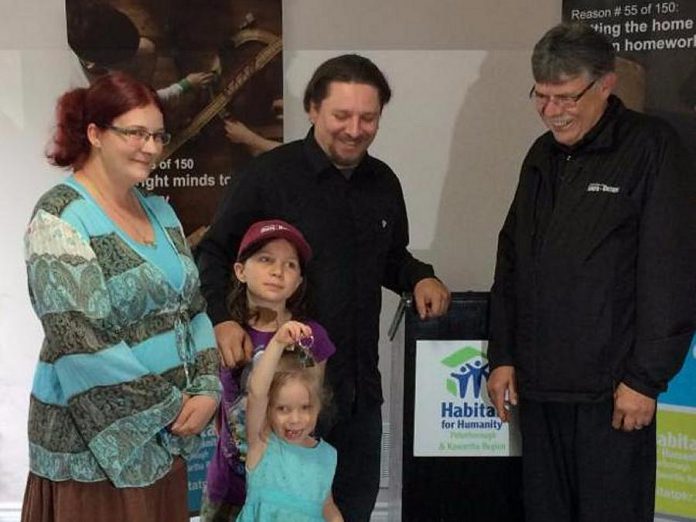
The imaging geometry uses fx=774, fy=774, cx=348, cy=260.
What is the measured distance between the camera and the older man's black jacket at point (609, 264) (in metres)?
1.76

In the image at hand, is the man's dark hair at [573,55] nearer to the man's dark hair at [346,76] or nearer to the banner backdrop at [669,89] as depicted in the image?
the man's dark hair at [346,76]

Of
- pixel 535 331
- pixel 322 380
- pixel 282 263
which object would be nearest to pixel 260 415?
pixel 322 380

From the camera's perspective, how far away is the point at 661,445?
270cm

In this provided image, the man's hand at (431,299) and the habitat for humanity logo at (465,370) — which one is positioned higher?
the man's hand at (431,299)

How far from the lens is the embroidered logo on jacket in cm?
180

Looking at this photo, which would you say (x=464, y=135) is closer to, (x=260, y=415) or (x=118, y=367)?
(x=260, y=415)

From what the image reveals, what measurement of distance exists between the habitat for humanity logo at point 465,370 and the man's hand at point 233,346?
58cm

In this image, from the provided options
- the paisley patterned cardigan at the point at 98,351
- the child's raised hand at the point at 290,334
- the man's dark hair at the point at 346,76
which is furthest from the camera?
the man's dark hair at the point at 346,76

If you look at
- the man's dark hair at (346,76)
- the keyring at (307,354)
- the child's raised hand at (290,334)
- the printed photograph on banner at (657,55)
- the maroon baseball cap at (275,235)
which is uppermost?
the printed photograph on banner at (657,55)

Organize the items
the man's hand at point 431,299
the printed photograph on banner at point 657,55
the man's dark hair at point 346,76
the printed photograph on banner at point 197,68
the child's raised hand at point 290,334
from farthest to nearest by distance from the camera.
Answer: the printed photograph on banner at point 197,68 < the printed photograph on banner at point 657,55 < the man's hand at point 431,299 < the man's dark hair at point 346,76 < the child's raised hand at point 290,334

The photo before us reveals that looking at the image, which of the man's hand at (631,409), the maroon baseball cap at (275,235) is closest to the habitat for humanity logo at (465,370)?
the man's hand at (631,409)

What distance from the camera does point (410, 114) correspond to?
2.96 meters

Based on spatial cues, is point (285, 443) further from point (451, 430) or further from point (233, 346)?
point (451, 430)

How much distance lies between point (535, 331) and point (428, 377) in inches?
13.2
